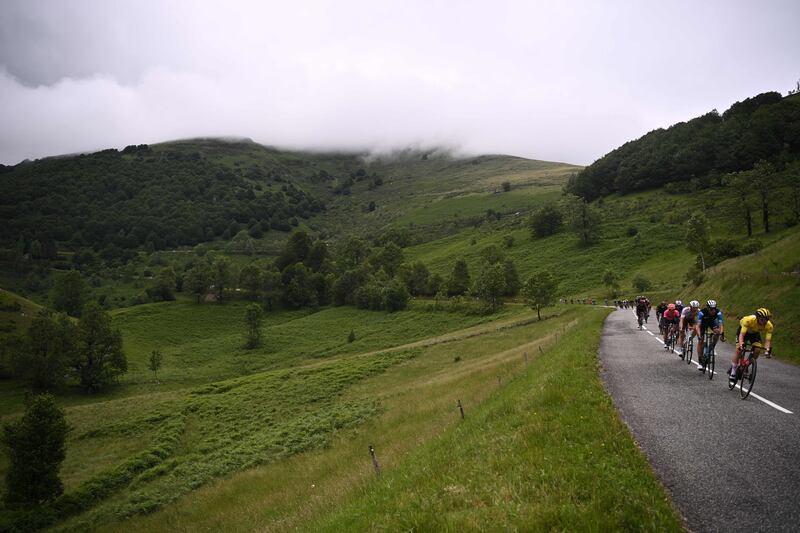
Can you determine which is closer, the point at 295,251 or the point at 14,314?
the point at 14,314

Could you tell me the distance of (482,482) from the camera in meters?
8.06

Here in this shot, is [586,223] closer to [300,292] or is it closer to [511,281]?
[511,281]

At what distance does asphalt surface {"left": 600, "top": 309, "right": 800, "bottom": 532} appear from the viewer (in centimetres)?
706

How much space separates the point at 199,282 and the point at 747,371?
445 feet

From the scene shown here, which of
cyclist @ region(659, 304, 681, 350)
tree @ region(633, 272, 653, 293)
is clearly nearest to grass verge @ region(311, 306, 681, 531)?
cyclist @ region(659, 304, 681, 350)

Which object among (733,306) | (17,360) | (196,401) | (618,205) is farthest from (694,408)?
(618,205)

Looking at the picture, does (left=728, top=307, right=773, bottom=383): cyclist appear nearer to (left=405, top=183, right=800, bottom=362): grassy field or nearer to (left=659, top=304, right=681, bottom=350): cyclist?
(left=405, top=183, right=800, bottom=362): grassy field

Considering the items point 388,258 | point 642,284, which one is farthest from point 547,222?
point 642,284

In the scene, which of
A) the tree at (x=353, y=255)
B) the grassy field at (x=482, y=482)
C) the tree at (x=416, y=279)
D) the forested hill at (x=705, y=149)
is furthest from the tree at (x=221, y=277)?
the forested hill at (x=705, y=149)

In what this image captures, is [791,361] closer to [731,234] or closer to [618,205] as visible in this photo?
[731,234]

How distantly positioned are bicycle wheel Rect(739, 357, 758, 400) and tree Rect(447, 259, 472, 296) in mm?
93740

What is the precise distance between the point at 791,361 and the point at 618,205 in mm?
134463

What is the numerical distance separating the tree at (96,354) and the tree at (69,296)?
248 ft

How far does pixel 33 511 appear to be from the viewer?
1078 inches
